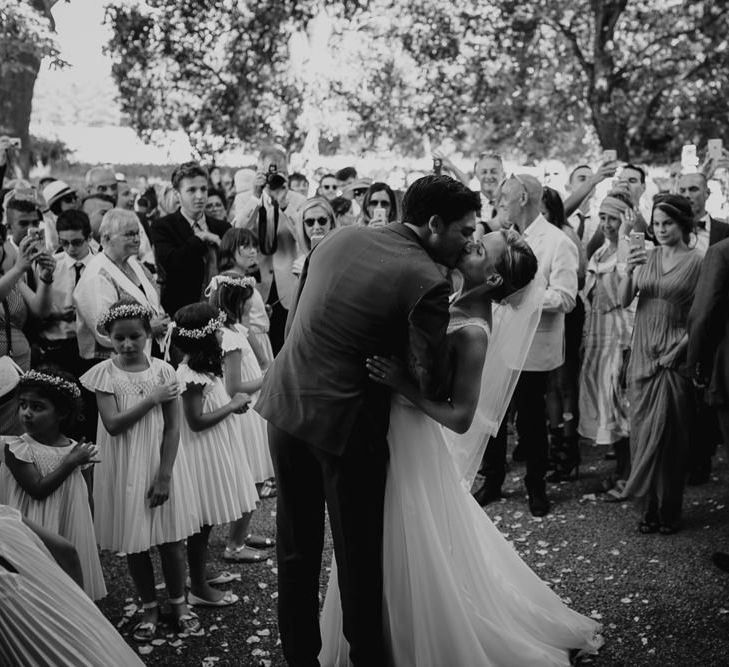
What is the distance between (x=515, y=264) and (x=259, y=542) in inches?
94.8

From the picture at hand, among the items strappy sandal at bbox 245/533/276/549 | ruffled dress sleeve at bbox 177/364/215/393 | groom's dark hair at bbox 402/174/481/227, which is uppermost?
groom's dark hair at bbox 402/174/481/227

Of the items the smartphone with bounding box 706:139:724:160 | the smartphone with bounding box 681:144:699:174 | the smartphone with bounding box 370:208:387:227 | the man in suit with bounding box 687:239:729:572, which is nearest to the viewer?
the man in suit with bounding box 687:239:729:572

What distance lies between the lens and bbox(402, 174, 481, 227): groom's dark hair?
322cm

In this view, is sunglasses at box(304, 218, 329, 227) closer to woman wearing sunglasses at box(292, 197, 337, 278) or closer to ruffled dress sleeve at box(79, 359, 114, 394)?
woman wearing sunglasses at box(292, 197, 337, 278)

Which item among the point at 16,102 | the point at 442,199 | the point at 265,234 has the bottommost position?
the point at 265,234

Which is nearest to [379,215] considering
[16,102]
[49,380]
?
[49,380]

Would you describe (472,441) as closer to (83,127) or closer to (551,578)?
(551,578)

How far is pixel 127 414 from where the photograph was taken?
4.29 m

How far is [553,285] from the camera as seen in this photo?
632 cm

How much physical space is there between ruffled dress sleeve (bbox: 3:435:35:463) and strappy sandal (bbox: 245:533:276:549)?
187cm

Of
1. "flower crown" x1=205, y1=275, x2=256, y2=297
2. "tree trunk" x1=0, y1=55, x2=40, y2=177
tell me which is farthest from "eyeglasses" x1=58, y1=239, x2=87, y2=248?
"tree trunk" x1=0, y1=55, x2=40, y2=177

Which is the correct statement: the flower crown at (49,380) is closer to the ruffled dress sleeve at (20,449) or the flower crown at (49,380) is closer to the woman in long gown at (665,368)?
→ the ruffled dress sleeve at (20,449)

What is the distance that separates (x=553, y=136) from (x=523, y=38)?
8.14ft

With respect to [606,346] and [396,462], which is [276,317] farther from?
[396,462]
